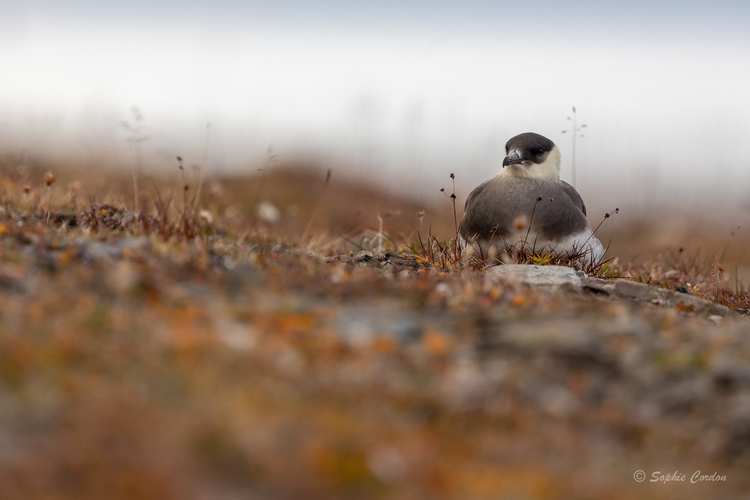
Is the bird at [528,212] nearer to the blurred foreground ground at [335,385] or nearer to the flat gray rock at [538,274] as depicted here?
→ the flat gray rock at [538,274]

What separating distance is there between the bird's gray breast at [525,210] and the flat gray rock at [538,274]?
548mm

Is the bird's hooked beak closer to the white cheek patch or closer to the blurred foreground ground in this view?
the white cheek patch

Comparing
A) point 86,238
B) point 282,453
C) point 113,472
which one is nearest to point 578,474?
point 282,453

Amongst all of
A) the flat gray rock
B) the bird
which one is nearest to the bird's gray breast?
the bird

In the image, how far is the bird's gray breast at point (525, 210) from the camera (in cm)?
655

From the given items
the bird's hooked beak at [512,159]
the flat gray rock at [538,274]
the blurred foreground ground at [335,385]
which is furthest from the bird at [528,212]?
the blurred foreground ground at [335,385]

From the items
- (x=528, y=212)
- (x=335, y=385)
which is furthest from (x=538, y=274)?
(x=335, y=385)

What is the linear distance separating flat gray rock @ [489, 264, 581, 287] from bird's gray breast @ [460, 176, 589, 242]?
1.80ft

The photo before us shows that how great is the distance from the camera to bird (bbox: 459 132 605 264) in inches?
258

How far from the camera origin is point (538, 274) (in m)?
5.94

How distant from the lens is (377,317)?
4.04m

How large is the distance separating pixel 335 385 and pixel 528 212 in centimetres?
403

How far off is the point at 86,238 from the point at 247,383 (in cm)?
298

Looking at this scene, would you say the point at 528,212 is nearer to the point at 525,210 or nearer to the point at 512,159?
the point at 525,210
